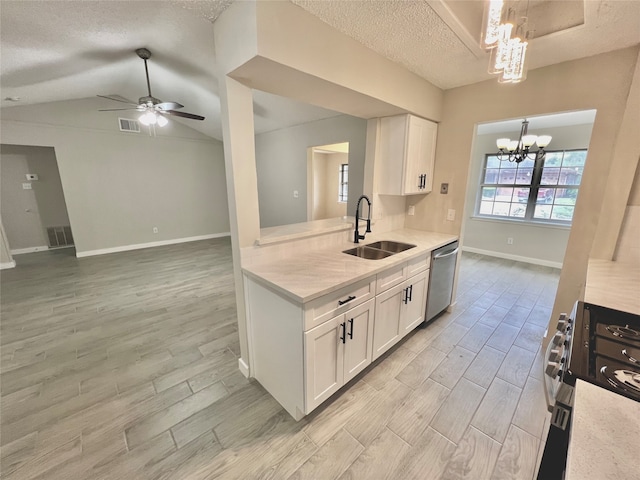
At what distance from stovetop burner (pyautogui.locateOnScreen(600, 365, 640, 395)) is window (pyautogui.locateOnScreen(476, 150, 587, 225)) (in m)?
5.07

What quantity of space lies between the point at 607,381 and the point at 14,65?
16.5ft

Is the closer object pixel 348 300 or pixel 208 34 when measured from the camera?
pixel 348 300

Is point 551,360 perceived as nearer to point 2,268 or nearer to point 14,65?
point 14,65

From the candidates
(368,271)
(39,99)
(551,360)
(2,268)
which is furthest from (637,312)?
(2,268)

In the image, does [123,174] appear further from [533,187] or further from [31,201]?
[533,187]

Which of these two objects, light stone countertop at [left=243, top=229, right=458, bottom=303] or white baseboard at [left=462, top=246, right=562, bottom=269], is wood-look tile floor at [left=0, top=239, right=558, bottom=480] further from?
white baseboard at [left=462, top=246, right=562, bottom=269]

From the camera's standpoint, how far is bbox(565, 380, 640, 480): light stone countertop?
511mm

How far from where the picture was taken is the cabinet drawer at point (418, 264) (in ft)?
7.47

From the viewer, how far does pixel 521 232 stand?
504 centimetres

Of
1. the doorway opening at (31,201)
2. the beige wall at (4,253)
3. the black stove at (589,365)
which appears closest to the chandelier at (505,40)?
the black stove at (589,365)

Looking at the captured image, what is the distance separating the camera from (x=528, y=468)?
4.68 ft

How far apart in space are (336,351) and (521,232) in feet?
16.9

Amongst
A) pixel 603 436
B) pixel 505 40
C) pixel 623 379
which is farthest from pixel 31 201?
pixel 623 379

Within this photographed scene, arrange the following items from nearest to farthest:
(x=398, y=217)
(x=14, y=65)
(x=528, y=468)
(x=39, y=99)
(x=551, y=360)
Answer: (x=551, y=360), (x=528, y=468), (x=14, y=65), (x=398, y=217), (x=39, y=99)
